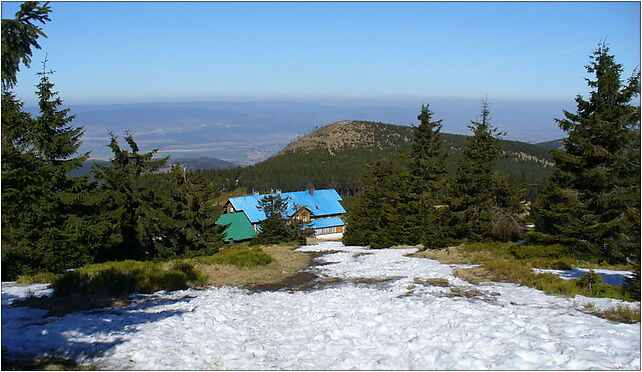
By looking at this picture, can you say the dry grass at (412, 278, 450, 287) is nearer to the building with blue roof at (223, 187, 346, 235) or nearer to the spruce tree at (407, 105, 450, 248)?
the spruce tree at (407, 105, 450, 248)

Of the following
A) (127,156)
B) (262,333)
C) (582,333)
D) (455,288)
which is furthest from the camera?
(127,156)

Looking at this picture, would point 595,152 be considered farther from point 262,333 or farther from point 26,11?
point 26,11

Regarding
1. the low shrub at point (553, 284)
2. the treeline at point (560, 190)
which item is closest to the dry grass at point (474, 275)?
the low shrub at point (553, 284)

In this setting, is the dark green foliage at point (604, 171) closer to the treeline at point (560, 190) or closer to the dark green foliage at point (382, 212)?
the treeline at point (560, 190)

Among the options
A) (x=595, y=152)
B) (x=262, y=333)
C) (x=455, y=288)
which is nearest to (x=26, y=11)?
(x=262, y=333)

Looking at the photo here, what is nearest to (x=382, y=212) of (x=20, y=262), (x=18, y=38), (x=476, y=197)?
(x=476, y=197)

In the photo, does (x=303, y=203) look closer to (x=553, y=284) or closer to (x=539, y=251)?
(x=539, y=251)

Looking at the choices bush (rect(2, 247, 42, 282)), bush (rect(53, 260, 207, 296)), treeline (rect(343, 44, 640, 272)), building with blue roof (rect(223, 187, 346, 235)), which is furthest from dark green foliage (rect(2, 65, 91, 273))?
building with blue roof (rect(223, 187, 346, 235))
